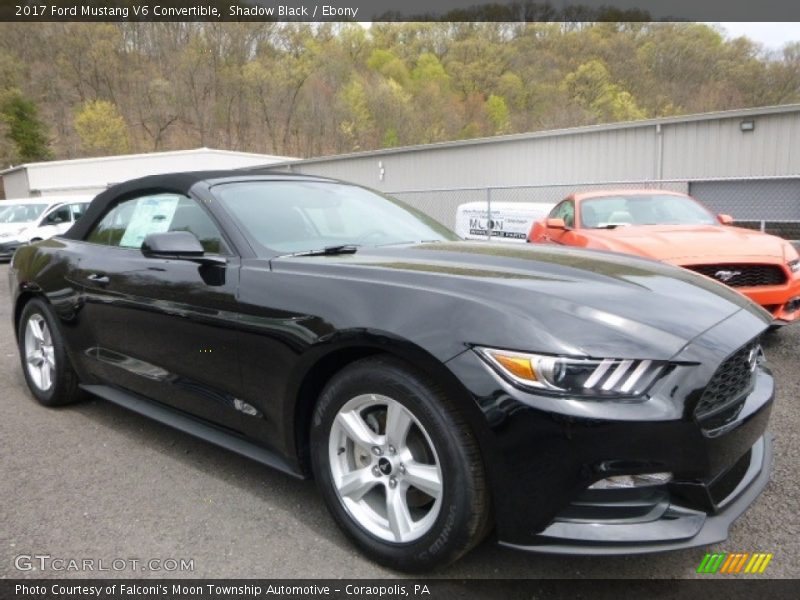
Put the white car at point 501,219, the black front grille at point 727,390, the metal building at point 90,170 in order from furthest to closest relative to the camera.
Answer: the metal building at point 90,170 < the white car at point 501,219 < the black front grille at point 727,390

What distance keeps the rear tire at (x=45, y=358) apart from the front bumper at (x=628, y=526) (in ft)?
10.7

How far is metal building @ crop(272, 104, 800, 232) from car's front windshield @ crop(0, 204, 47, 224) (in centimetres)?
1039

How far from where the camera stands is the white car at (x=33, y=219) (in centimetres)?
1623

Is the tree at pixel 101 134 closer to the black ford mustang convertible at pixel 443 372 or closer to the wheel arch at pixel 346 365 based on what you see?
the black ford mustang convertible at pixel 443 372

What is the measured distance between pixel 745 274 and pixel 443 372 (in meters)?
4.16

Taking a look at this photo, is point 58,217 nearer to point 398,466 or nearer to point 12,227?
point 12,227

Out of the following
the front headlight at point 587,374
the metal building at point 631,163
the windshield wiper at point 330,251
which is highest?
the metal building at point 631,163

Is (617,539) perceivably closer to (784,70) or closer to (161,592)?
(161,592)

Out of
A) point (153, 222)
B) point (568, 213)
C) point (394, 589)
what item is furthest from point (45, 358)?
point (568, 213)

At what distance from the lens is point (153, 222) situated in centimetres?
346

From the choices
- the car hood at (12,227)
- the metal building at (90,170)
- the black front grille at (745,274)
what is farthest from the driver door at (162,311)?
the metal building at (90,170)

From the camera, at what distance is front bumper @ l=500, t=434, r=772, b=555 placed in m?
1.83

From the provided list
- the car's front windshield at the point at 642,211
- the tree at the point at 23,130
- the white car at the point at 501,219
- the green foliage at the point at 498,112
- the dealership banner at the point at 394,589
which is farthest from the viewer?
the green foliage at the point at 498,112

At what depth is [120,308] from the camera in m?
3.31
